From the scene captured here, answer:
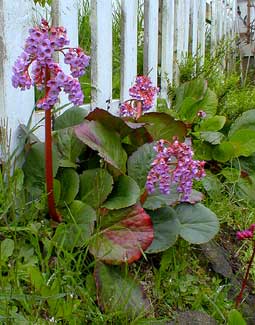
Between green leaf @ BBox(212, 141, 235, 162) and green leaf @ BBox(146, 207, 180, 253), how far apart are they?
2.75 feet

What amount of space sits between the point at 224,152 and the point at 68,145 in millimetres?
923

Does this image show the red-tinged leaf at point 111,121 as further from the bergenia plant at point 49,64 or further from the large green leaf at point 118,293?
the large green leaf at point 118,293

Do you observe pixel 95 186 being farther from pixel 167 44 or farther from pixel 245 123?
pixel 167 44

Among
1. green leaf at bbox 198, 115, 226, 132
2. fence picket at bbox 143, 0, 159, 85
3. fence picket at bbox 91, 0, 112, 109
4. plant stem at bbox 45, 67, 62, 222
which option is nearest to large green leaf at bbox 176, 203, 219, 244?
plant stem at bbox 45, 67, 62, 222

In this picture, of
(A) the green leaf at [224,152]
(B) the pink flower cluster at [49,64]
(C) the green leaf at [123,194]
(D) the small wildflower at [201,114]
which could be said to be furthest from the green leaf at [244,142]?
(B) the pink flower cluster at [49,64]

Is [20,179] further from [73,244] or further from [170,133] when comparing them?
[170,133]

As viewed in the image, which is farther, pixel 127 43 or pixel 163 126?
pixel 127 43

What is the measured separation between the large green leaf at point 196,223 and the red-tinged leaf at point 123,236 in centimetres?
16

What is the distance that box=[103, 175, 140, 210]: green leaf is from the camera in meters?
1.39

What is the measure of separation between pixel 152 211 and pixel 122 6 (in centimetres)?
115

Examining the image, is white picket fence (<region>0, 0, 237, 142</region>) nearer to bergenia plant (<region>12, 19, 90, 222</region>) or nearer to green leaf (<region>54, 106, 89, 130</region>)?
green leaf (<region>54, 106, 89, 130</region>)

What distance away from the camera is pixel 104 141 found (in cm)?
148

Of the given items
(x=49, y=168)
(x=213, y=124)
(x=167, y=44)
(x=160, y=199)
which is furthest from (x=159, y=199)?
(x=167, y=44)

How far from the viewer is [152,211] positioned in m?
1.50
